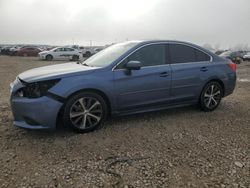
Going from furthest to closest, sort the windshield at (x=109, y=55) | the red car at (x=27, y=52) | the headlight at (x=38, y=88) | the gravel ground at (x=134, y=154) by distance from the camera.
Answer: the red car at (x=27, y=52) < the windshield at (x=109, y=55) < the headlight at (x=38, y=88) < the gravel ground at (x=134, y=154)

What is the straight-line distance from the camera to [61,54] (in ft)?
93.1

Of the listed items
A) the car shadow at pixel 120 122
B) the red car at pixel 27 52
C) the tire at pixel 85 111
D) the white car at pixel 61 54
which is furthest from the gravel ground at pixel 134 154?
the red car at pixel 27 52

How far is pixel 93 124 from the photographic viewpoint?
4.47m

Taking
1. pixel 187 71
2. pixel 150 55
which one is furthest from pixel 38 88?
pixel 187 71

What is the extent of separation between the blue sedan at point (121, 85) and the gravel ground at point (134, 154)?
0.30 meters

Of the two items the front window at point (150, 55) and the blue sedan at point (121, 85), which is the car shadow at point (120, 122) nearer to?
the blue sedan at point (121, 85)

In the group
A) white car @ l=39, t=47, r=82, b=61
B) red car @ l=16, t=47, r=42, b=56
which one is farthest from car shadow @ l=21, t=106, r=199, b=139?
red car @ l=16, t=47, r=42, b=56

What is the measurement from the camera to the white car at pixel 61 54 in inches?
1107

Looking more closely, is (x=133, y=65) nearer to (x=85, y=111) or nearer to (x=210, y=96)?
(x=85, y=111)

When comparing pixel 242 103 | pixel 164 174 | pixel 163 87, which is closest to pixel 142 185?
pixel 164 174

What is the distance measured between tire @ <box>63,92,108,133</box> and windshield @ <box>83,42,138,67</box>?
2.32ft

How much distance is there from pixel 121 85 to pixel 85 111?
0.75 metres

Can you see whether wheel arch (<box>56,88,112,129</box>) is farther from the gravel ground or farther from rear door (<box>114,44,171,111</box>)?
the gravel ground

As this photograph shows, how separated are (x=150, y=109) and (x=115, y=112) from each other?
709 mm
